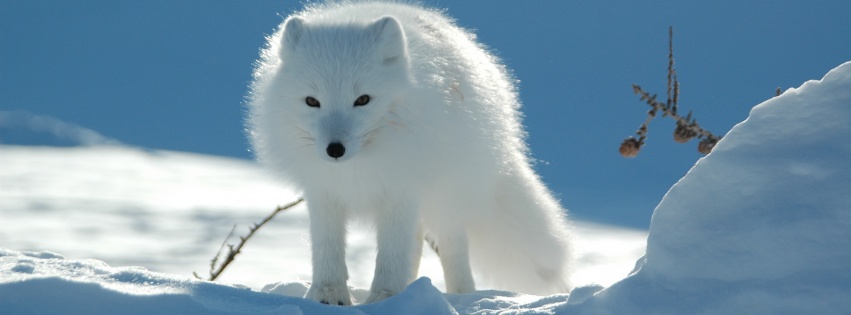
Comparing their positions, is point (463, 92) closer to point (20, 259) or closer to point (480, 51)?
point (480, 51)

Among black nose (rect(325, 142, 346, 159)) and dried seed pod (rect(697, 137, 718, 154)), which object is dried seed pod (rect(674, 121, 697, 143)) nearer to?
dried seed pod (rect(697, 137, 718, 154))

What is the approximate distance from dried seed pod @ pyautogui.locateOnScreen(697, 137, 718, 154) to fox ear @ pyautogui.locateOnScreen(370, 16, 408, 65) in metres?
1.36

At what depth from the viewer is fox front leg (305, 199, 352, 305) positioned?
13.2 ft

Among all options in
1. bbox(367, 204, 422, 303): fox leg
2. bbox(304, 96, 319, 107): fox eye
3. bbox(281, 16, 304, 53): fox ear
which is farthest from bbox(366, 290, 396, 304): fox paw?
bbox(281, 16, 304, 53): fox ear

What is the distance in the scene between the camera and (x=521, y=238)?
5082 millimetres

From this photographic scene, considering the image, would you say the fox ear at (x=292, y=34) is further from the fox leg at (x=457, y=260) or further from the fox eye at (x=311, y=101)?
the fox leg at (x=457, y=260)

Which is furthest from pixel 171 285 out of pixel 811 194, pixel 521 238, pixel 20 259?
pixel 521 238

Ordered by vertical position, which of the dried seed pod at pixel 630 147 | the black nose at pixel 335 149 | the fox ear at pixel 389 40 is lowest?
the black nose at pixel 335 149

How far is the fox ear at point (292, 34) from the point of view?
148 inches

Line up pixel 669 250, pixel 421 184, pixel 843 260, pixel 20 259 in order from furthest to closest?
pixel 421 184 → pixel 20 259 → pixel 669 250 → pixel 843 260

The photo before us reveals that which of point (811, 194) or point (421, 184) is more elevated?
point (421, 184)

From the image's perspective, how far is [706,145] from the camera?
153 inches

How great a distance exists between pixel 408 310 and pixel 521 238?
7.25 ft

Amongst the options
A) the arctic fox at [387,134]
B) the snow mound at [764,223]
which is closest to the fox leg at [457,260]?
the arctic fox at [387,134]
